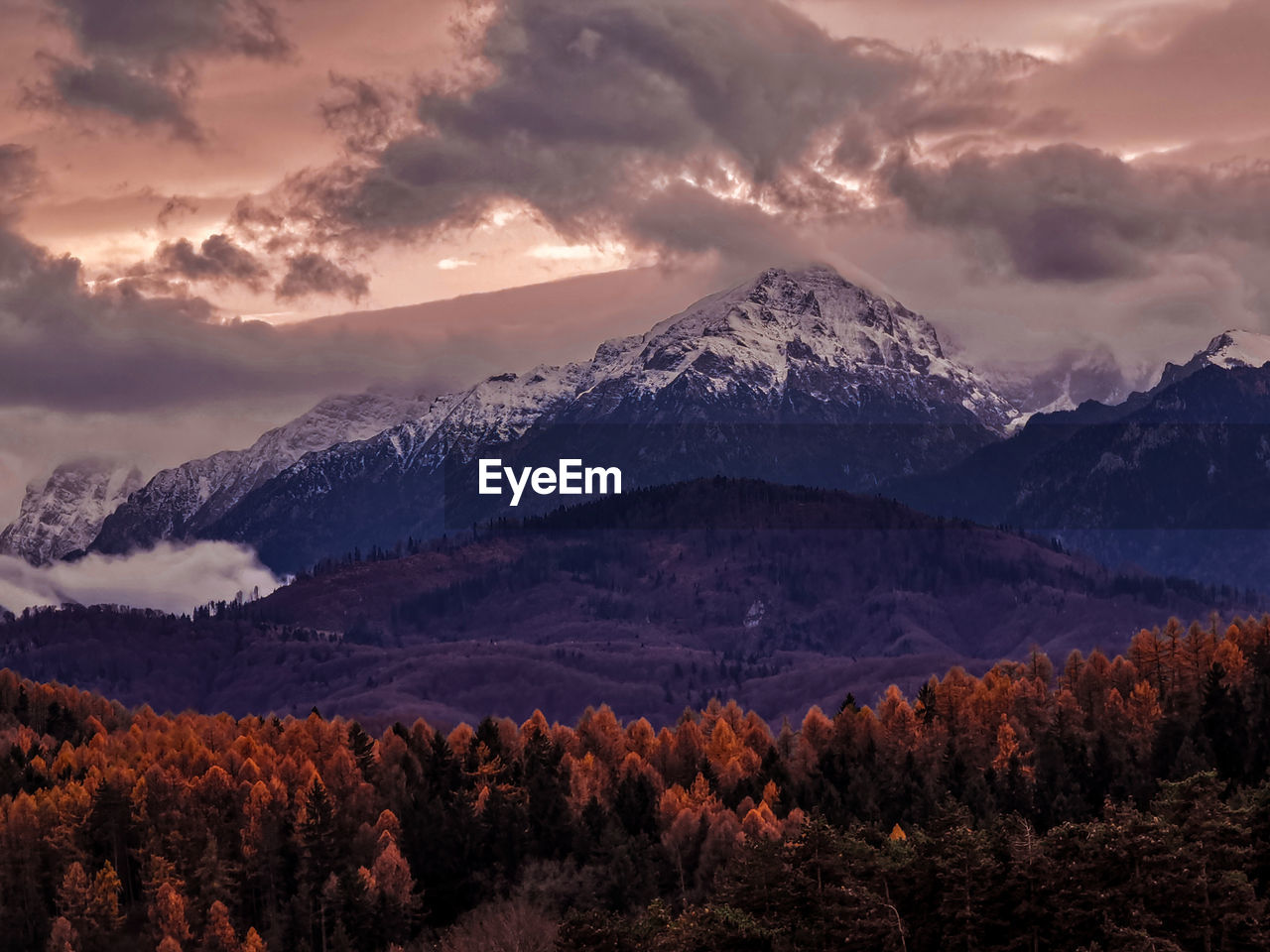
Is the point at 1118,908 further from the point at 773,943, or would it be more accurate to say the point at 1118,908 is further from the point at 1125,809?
the point at 773,943

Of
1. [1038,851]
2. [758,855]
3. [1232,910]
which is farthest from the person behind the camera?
[758,855]

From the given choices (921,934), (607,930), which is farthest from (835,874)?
(607,930)

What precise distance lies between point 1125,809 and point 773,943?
3249 cm

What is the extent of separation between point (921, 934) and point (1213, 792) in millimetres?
30194

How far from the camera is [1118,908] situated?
15425 cm

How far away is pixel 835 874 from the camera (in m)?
172

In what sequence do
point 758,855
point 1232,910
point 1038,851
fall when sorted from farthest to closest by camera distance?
point 758,855 < point 1038,851 < point 1232,910

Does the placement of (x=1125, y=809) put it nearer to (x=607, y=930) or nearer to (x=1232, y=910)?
(x=1232, y=910)

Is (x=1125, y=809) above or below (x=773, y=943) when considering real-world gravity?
above

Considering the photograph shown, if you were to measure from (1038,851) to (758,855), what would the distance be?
30.6 metres

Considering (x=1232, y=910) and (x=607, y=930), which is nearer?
(x=1232, y=910)

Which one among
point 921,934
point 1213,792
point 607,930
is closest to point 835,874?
point 921,934

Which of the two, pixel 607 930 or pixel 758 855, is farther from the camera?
pixel 758 855

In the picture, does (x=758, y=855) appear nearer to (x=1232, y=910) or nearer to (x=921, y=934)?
(x=921, y=934)
